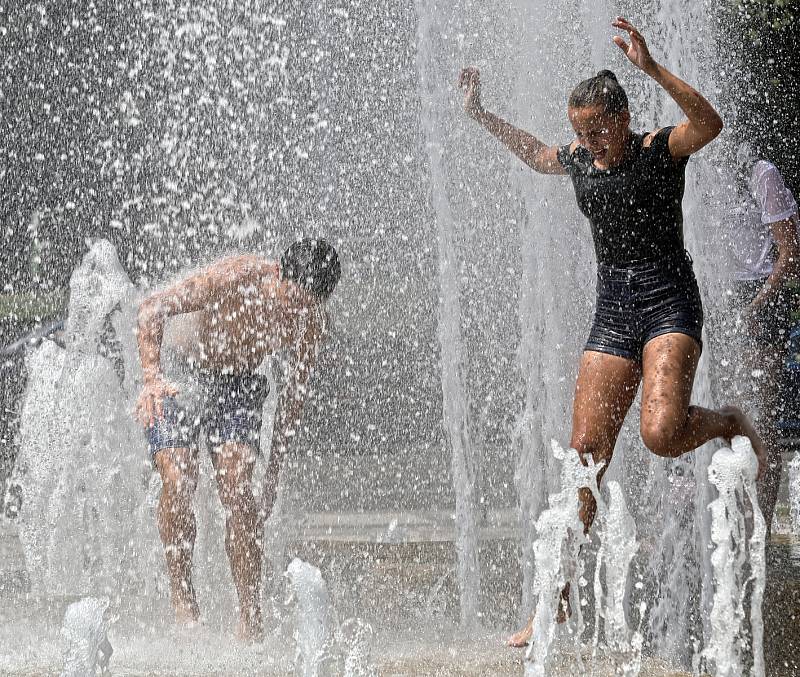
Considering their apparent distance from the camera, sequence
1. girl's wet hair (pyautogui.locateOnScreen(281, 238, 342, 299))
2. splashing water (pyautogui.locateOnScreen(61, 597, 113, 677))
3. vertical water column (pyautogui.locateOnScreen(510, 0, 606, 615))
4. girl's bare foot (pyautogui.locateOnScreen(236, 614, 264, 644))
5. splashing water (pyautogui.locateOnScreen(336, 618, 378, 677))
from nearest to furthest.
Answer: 1. splashing water (pyautogui.locateOnScreen(61, 597, 113, 677))
2. splashing water (pyautogui.locateOnScreen(336, 618, 378, 677))
3. girl's bare foot (pyautogui.locateOnScreen(236, 614, 264, 644))
4. girl's wet hair (pyautogui.locateOnScreen(281, 238, 342, 299))
5. vertical water column (pyautogui.locateOnScreen(510, 0, 606, 615))

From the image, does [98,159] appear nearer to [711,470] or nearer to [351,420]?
[351,420]

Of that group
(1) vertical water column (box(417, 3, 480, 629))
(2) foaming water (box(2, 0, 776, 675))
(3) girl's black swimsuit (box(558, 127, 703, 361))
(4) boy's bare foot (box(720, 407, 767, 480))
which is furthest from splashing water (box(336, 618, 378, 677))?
(1) vertical water column (box(417, 3, 480, 629))

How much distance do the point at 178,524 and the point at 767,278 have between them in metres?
2.31

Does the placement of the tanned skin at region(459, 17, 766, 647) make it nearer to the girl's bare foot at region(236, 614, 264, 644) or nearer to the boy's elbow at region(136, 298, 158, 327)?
the girl's bare foot at region(236, 614, 264, 644)

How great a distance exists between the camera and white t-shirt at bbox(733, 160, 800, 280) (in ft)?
13.9

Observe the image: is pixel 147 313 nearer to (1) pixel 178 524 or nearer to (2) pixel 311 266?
(2) pixel 311 266

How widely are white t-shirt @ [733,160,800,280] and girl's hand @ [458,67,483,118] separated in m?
1.25

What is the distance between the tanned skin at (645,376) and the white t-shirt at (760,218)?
1.12 metres

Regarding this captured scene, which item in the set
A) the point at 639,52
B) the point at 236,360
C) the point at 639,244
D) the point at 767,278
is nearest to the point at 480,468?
the point at 767,278

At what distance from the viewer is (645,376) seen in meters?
3.16

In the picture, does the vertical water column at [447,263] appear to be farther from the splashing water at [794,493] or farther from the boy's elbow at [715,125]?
the boy's elbow at [715,125]

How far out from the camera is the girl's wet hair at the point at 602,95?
3.10m

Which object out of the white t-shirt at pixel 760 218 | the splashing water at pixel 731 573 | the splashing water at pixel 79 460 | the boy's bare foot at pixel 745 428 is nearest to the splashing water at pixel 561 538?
the splashing water at pixel 731 573

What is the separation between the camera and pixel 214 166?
13688 mm
